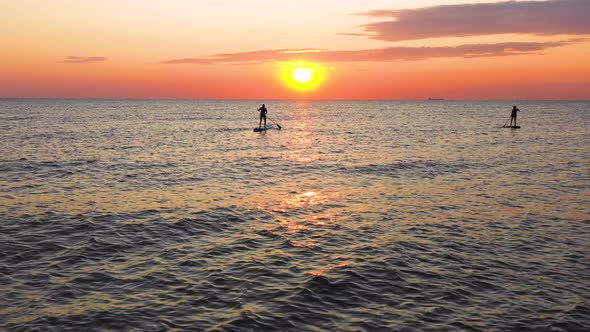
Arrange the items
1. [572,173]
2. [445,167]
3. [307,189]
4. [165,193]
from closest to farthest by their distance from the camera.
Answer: [165,193] → [307,189] → [572,173] → [445,167]

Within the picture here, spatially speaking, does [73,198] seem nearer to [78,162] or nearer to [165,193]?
[165,193]

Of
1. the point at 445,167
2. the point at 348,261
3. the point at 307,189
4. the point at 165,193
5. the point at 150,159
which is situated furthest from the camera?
the point at 150,159

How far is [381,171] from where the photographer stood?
33.1m

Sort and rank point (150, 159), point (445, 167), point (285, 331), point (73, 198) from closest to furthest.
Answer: point (285, 331), point (73, 198), point (445, 167), point (150, 159)

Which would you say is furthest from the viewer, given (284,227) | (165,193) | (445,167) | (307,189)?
(445,167)

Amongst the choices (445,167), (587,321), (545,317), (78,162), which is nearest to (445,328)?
(545,317)

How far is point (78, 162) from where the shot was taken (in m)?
34.9

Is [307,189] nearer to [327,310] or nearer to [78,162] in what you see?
[327,310]

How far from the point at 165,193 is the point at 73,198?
452 cm

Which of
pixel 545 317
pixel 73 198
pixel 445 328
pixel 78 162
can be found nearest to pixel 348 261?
pixel 445 328

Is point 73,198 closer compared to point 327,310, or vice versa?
point 327,310

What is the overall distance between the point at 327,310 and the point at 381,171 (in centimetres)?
2318

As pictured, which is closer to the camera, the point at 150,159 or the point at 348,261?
the point at 348,261

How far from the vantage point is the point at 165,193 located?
2420cm
